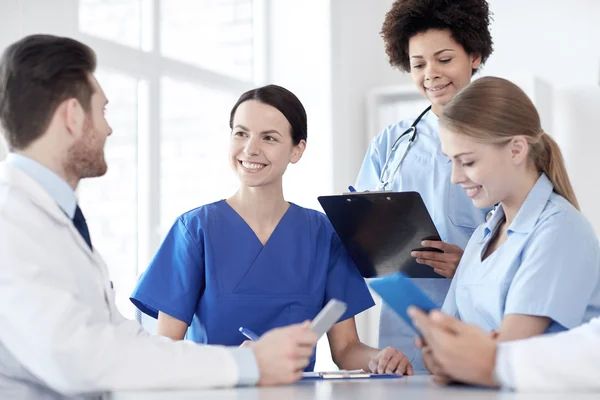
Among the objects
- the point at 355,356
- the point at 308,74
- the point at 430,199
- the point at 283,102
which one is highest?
the point at 308,74

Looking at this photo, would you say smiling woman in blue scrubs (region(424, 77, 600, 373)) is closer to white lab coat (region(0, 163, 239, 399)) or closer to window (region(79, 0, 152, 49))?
white lab coat (region(0, 163, 239, 399))

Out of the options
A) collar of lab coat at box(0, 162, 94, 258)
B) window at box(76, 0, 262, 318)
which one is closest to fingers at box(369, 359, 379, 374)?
collar of lab coat at box(0, 162, 94, 258)

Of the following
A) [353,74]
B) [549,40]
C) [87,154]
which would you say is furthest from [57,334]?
[549,40]

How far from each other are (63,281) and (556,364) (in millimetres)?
713

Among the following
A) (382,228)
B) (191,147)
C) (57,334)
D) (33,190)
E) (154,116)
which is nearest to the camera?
(57,334)

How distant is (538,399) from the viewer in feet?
3.71

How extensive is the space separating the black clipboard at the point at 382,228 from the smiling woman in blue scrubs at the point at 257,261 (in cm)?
9

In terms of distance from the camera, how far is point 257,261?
2.05 m

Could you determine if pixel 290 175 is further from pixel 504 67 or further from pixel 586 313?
pixel 586 313

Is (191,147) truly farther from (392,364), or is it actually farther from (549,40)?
(392,364)

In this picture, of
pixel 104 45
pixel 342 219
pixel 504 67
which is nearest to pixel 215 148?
pixel 104 45

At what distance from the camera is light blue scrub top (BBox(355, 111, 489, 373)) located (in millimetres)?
2170

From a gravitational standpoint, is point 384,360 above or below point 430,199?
below

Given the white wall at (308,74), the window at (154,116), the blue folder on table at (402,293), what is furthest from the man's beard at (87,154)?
the white wall at (308,74)
